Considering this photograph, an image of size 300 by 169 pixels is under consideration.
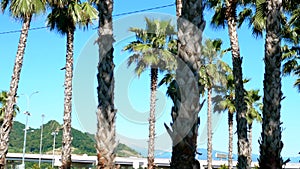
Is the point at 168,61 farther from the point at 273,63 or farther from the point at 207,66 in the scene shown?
the point at 273,63

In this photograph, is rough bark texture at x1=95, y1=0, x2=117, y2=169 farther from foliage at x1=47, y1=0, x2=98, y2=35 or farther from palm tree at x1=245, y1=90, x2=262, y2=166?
palm tree at x1=245, y1=90, x2=262, y2=166

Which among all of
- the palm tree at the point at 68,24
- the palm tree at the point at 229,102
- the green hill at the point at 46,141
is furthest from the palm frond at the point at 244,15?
the green hill at the point at 46,141

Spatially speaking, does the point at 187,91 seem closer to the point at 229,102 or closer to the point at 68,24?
the point at 68,24

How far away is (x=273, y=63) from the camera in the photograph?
28.5ft

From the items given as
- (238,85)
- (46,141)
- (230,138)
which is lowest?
(230,138)

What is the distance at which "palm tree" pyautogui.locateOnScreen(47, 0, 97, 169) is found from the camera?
1571 cm

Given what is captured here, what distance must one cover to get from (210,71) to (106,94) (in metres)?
20.9

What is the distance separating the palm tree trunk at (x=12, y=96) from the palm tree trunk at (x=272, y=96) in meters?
9.44

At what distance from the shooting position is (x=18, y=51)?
15.0 meters

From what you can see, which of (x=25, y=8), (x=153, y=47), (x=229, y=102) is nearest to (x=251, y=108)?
(x=229, y=102)

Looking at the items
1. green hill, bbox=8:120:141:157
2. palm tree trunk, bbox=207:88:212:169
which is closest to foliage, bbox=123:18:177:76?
palm tree trunk, bbox=207:88:212:169

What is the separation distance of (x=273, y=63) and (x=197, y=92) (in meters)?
2.85

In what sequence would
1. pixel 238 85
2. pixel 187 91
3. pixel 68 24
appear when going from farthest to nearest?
pixel 68 24
pixel 238 85
pixel 187 91

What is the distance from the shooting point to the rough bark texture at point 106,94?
8.05 meters
